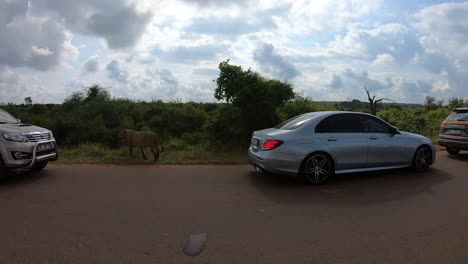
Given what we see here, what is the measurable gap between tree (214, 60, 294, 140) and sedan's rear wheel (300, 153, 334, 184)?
18.7 feet

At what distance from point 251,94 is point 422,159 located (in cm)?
597

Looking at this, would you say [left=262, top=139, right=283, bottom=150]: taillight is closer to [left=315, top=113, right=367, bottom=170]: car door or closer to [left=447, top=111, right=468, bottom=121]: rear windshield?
[left=315, top=113, right=367, bottom=170]: car door

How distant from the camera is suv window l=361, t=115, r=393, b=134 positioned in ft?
27.4

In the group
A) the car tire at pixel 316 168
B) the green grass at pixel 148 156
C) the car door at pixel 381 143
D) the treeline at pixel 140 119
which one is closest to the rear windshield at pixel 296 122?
the car tire at pixel 316 168

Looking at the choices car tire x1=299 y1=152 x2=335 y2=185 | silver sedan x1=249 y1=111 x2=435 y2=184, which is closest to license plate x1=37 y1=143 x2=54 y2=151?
silver sedan x1=249 y1=111 x2=435 y2=184

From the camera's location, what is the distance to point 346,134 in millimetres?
8023

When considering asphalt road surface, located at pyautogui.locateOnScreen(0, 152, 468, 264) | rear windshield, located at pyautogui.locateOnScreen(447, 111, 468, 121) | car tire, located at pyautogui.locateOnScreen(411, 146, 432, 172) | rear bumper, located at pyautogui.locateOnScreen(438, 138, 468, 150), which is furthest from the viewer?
rear windshield, located at pyautogui.locateOnScreen(447, 111, 468, 121)

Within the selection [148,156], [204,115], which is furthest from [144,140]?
[204,115]

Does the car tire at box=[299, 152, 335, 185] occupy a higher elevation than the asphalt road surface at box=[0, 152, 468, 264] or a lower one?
higher

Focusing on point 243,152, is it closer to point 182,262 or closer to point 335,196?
point 335,196

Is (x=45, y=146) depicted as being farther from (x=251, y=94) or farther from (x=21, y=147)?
(x=251, y=94)

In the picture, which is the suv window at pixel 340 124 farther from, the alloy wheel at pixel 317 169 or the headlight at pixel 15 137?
the headlight at pixel 15 137

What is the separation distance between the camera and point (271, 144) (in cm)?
759

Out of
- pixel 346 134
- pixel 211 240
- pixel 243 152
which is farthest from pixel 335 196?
pixel 243 152
